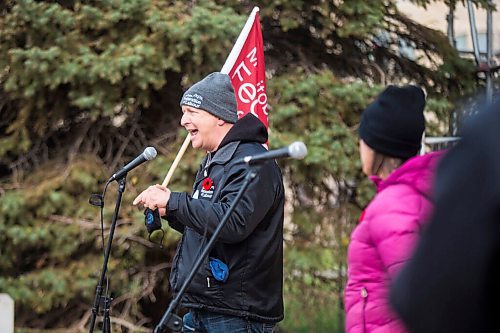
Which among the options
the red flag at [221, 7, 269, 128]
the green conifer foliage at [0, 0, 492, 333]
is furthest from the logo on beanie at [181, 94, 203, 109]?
the green conifer foliage at [0, 0, 492, 333]

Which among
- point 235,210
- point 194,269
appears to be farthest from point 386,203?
point 235,210

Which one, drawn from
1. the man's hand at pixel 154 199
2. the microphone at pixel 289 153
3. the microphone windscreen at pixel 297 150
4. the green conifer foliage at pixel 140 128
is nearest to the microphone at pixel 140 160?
the man's hand at pixel 154 199

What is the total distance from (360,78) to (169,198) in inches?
174

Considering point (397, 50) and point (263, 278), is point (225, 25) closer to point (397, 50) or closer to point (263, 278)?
point (397, 50)

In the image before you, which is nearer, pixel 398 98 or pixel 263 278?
pixel 398 98

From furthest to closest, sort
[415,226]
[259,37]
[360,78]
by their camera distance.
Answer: [360,78], [259,37], [415,226]

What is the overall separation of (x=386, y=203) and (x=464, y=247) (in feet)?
4.46

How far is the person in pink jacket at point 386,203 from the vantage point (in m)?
2.38

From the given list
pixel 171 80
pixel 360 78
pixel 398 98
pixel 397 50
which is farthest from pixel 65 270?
pixel 398 98

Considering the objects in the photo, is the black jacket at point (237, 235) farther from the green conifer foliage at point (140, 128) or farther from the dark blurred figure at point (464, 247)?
the green conifer foliage at point (140, 128)

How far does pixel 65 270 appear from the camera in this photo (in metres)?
6.91

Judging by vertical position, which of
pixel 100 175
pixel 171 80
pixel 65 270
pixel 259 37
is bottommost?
pixel 65 270

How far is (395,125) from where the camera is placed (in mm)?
2564

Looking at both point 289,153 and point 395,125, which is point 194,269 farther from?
point 395,125
